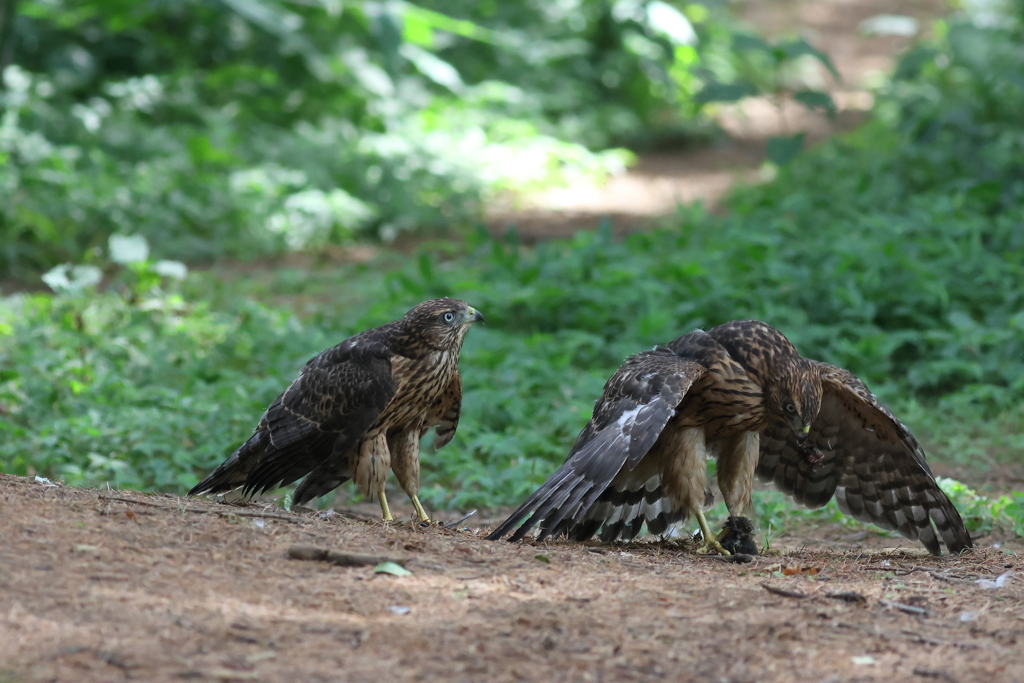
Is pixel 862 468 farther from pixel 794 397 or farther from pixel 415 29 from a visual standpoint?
pixel 415 29

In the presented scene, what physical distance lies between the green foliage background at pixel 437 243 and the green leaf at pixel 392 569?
1951 mm

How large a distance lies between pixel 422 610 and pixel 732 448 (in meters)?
2.08

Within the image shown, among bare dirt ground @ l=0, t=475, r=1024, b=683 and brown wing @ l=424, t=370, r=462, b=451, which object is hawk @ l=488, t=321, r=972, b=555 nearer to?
bare dirt ground @ l=0, t=475, r=1024, b=683

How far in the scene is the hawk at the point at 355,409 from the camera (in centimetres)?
470

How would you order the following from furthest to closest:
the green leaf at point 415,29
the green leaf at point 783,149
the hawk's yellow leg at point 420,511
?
the green leaf at point 415,29 → the green leaf at point 783,149 → the hawk's yellow leg at point 420,511

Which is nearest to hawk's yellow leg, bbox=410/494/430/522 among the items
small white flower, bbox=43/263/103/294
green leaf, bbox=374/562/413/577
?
green leaf, bbox=374/562/413/577

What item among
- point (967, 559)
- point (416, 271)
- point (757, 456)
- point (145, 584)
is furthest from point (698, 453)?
point (416, 271)

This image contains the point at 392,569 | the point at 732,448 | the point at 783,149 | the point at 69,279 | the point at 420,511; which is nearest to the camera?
the point at 392,569

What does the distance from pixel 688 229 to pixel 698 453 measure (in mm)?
6013

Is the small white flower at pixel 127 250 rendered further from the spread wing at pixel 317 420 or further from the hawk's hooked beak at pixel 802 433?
the hawk's hooked beak at pixel 802 433

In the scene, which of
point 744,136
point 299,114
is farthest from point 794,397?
point 744,136

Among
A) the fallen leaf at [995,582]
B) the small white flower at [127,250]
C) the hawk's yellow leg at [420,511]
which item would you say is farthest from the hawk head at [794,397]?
the small white flower at [127,250]

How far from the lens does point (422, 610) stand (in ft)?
10.7

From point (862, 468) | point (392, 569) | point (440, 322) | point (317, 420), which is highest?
point (440, 322)
